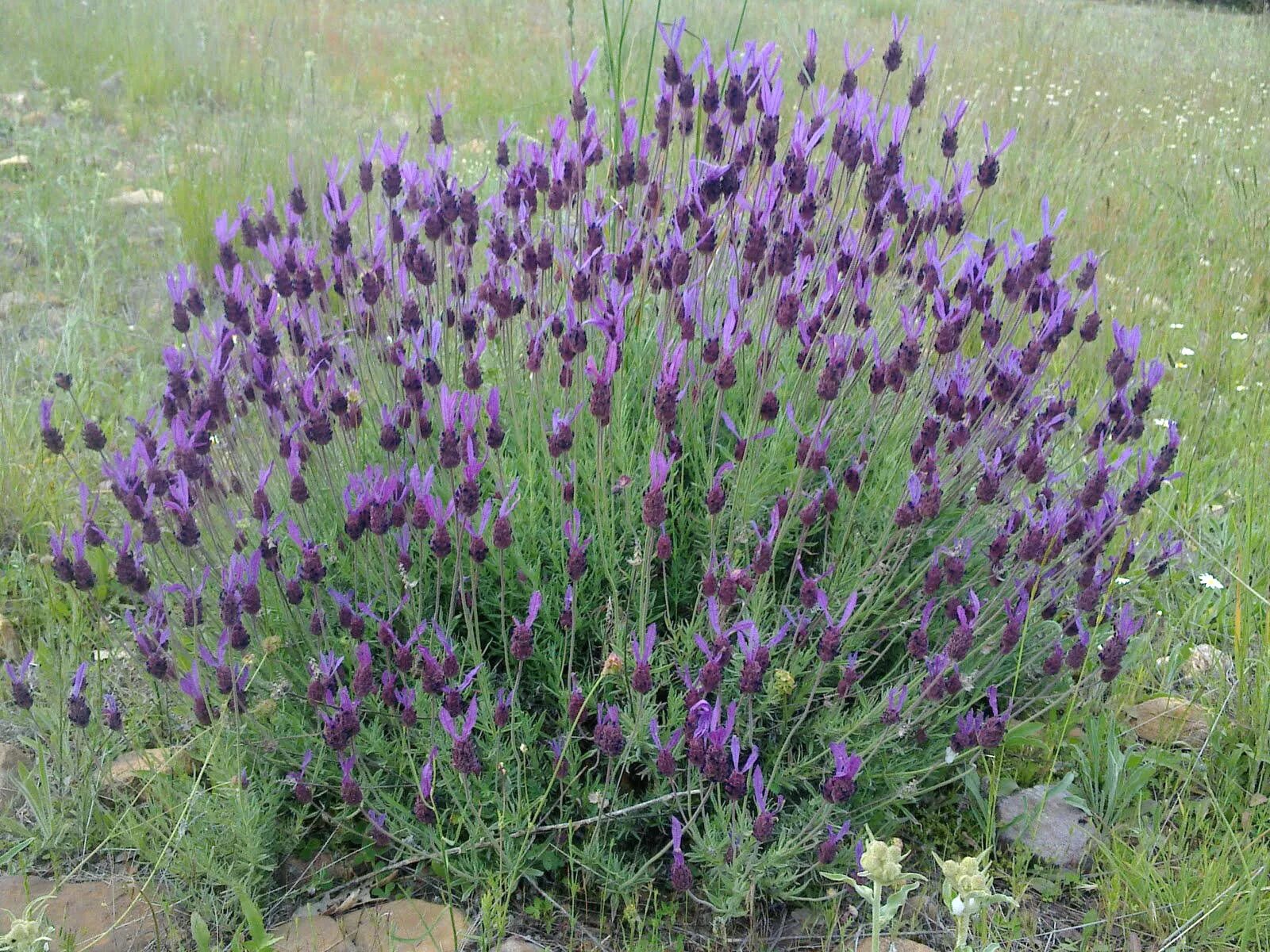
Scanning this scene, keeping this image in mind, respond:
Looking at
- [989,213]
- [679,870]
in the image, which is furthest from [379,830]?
[989,213]

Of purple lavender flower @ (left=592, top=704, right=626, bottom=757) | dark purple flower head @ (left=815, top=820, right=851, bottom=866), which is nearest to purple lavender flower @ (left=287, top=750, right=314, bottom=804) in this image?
purple lavender flower @ (left=592, top=704, right=626, bottom=757)

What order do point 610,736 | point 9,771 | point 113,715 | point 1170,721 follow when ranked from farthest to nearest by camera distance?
1. point 1170,721
2. point 9,771
3. point 113,715
4. point 610,736

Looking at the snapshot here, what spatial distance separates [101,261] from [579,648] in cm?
301

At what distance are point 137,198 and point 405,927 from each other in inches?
155

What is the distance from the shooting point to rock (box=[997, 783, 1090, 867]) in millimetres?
1924

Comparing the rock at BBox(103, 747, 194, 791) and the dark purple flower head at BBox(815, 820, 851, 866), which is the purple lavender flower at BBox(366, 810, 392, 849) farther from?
the dark purple flower head at BBox(815, 820, 851, 866)

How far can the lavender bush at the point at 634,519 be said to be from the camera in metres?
1.64

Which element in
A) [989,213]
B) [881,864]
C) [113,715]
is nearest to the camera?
[881,864]

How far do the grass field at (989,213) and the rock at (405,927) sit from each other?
28cm

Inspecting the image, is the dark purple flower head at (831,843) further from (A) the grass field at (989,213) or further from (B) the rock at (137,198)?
(B) the rock at (137,198)

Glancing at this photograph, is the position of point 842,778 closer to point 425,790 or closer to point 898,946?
point 898,946

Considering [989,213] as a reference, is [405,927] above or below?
below

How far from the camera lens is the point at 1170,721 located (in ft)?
7.14

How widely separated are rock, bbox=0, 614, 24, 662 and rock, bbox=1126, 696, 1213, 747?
237cm
